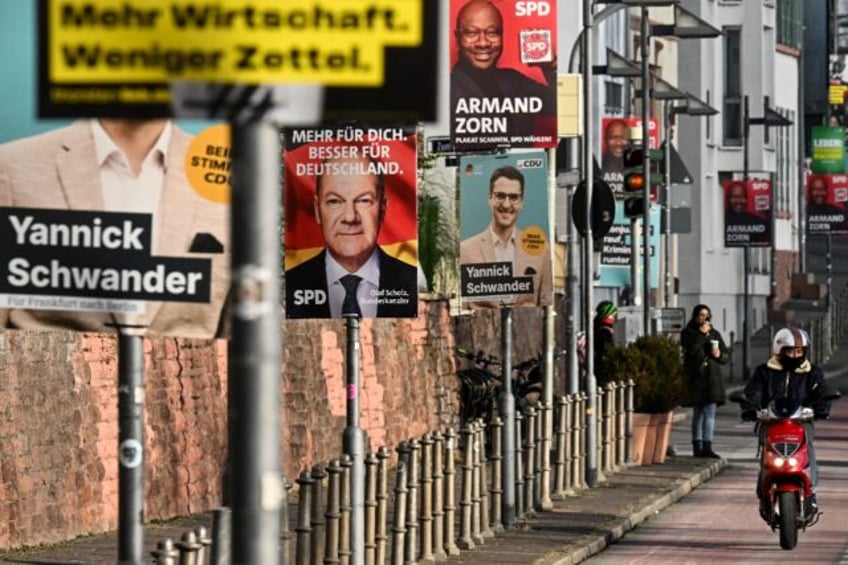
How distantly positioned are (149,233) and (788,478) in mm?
13515

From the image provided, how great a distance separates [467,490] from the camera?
20656mm

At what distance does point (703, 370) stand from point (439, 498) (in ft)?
46.0

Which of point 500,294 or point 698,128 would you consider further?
point 698,128

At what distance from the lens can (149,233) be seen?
8789mm

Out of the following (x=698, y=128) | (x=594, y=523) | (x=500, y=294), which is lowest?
(x=594, y=523)

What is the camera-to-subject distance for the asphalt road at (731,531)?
69.6ft

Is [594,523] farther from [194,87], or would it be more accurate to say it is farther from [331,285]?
[194,87]

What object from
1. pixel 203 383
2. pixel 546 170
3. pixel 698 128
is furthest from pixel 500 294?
pixel 698 128

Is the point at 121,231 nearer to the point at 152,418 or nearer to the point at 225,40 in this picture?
the point at 225,40

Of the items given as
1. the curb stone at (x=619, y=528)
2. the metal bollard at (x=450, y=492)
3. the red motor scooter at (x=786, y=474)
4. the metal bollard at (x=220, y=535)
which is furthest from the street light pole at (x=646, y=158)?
the metal bollard at (x=220, y=535)

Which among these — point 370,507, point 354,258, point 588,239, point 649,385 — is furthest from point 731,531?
point 354,258

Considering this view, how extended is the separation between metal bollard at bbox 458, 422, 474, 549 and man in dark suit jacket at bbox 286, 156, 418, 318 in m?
4.46

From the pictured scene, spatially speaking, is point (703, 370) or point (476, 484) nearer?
point (476, 484)

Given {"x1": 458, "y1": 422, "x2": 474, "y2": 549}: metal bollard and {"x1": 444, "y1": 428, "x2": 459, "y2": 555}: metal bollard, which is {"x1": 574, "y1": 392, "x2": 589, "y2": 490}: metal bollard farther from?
{"x1": 444, "y1": 428, "x2": 459, "y2": 555}: metal bollard
